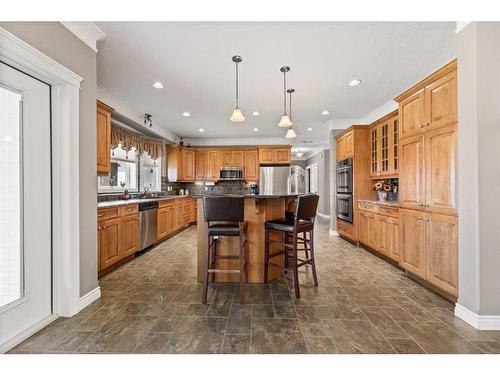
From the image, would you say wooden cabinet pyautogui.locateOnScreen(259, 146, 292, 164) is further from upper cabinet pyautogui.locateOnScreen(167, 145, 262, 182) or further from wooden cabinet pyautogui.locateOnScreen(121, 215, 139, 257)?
wooden cabinet pyautogui.locateOnScreen(121, 215, 139, 257)

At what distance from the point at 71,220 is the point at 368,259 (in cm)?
384

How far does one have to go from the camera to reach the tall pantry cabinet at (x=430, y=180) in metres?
2.14

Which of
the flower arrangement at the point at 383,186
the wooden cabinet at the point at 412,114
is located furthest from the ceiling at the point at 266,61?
the flower arrangement at the point at 383,186

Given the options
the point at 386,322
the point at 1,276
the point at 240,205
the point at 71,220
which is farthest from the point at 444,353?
the point at 1,276

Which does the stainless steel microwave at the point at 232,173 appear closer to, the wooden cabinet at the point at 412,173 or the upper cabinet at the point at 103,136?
the upper cabinet at the point at 103,136

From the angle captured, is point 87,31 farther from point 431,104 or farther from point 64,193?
point 431,104

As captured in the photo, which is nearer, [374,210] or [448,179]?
[448,179]

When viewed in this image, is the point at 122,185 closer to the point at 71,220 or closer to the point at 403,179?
the point at 71,220

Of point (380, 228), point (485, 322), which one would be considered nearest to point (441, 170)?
point (485, 322)

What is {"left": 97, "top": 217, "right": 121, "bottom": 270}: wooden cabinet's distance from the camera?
2.79 m

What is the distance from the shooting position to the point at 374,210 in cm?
368

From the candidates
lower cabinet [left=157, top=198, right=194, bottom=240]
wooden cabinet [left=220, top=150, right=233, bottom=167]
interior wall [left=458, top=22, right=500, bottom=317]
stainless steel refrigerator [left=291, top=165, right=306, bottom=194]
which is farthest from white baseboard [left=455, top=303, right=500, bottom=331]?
stainless steel refrigerator [left=291, top=165, right=306, bottom=194]

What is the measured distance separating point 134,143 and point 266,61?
11.2 feet

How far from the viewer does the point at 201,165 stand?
270 inches
